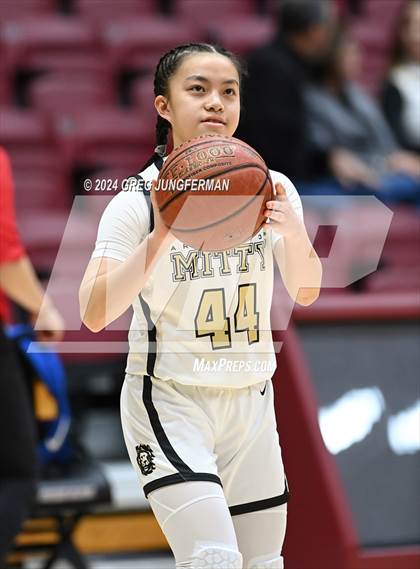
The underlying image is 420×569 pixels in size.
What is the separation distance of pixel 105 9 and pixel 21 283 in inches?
159

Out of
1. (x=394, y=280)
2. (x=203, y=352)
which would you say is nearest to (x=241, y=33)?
(x=394, y=280)

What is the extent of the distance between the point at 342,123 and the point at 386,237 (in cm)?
65

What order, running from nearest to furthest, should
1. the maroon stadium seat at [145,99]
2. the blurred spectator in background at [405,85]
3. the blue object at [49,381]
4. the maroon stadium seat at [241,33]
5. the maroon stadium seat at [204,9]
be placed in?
1. the blue object at [49,381]
2. the blurred spectator in background at [405,85]
3. the maroon stadium seat at [145,99]
4. the maroon stadium seat at [241,33]
5. the maroon stadium seat at [204,9]

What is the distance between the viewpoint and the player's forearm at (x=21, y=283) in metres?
4.09

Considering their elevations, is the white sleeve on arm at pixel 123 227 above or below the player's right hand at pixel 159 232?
above

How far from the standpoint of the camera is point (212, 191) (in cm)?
253

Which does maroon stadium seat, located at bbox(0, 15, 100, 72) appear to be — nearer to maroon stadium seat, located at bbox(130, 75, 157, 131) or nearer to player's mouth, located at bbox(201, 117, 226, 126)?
maroon stadium seat, located at bbox(130, 75, 157, 131)

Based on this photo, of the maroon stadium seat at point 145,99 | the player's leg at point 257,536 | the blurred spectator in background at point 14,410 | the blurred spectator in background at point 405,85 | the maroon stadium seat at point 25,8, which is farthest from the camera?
the maroon stadium seat at point 25,8

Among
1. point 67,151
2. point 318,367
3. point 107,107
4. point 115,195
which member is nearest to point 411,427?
point 318,367

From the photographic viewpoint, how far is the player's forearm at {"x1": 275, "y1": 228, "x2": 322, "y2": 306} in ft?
8.90

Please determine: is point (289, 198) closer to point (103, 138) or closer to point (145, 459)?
point (145, 459)

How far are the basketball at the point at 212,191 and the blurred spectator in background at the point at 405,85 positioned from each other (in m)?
3.89

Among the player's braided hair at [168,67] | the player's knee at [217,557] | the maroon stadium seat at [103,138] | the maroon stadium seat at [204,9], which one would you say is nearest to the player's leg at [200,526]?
the player's knee at [217,557]

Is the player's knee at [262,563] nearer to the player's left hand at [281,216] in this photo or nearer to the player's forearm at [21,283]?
the player's left hand at [281,216]
